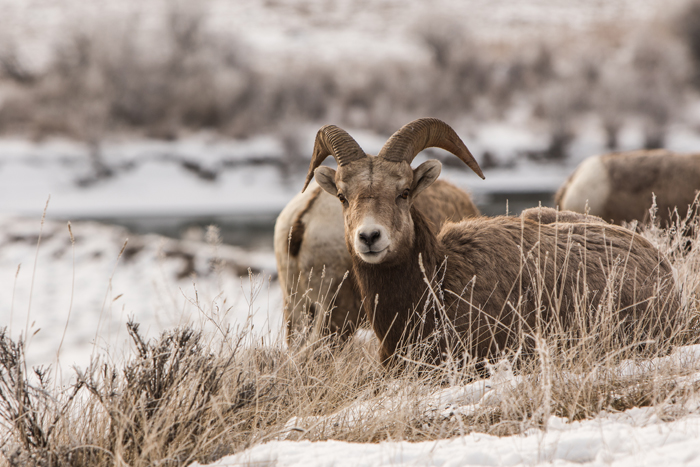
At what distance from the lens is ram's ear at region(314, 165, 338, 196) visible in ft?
13.2

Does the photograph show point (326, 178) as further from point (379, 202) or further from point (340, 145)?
point (379, 202)

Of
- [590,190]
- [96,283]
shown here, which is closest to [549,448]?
[590,190]

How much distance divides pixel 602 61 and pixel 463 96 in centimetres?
1309

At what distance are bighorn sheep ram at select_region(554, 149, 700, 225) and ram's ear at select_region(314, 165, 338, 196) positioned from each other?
446 cm

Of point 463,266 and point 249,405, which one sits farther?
point 463,266

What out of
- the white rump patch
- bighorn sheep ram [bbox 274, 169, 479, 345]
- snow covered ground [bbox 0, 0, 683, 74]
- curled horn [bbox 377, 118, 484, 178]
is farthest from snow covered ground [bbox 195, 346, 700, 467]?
snow covered ground [bbox 0, 0, 683, 74]

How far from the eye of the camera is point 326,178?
406 cm

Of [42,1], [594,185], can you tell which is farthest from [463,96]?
[42,1]

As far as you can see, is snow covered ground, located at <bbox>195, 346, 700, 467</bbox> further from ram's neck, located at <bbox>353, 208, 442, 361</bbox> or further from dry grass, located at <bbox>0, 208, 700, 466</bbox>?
ram's neck, located at <bbox>353, 208, 442, 361</bbox>

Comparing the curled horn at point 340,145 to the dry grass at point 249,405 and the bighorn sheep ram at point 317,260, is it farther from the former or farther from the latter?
the dry grass at point 249,405

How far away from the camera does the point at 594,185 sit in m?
7.84

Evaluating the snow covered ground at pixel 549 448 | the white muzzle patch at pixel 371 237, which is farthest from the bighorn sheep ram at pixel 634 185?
the snow covered ground at pixel 549 448

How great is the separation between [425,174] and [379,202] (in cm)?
51

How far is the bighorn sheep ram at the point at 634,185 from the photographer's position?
7238mm
